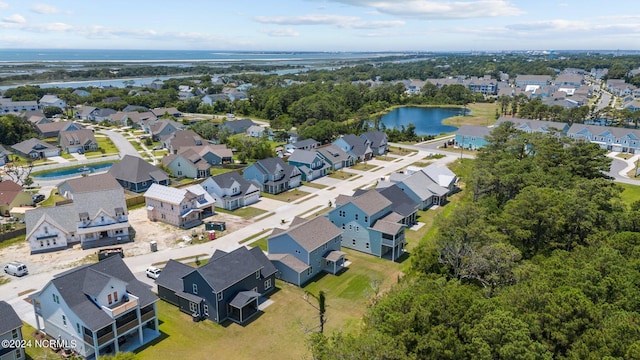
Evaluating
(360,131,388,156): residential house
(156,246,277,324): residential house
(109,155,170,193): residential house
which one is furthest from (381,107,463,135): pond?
(156,246,277,324): residential house

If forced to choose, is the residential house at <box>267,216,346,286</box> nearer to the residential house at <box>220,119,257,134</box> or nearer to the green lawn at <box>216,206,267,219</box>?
the green lawn at <box>216,206,267,219</box>

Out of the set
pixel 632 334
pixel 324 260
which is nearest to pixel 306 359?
pixel 324 260

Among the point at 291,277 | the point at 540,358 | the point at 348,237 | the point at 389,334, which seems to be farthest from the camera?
the point at 348,237

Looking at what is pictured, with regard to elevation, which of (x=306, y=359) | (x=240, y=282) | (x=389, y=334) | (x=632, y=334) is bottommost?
(x=306, y=359)

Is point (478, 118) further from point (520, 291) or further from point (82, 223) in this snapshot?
point (82, 223)

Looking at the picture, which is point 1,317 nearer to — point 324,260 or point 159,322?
point 159,322

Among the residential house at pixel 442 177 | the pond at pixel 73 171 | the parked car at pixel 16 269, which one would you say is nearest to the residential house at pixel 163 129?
the pond at pixel 73 171
